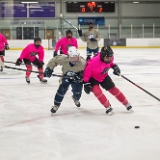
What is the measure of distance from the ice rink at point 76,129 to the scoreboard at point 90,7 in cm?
1812

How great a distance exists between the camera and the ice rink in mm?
3016

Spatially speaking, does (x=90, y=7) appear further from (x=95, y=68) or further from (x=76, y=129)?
(x=76, y=129)

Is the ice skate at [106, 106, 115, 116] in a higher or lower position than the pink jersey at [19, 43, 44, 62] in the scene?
lower

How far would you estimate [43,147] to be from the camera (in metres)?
3.18

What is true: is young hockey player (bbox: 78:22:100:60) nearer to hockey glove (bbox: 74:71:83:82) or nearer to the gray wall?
hockey glove (bbox: 74:71:83:82)

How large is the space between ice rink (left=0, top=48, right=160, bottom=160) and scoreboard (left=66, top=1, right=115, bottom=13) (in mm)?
18125

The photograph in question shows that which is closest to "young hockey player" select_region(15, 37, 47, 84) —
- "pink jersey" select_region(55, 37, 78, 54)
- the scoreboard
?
"pink jersey" select_region(55, 37, 78, 54)

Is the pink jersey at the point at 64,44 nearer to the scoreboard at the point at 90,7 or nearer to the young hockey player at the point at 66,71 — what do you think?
the young hockey player at the point at 66,71

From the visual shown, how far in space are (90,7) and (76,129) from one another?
2052 cm

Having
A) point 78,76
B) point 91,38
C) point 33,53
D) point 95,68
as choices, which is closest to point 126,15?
point 91,38

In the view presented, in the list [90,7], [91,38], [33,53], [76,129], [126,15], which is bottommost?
[76,129]

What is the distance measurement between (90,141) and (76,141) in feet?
0.39

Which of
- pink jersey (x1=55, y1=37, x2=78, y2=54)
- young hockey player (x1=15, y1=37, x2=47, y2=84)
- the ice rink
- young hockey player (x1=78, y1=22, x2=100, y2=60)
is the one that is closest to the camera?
the ice rink

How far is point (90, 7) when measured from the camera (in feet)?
77.9
